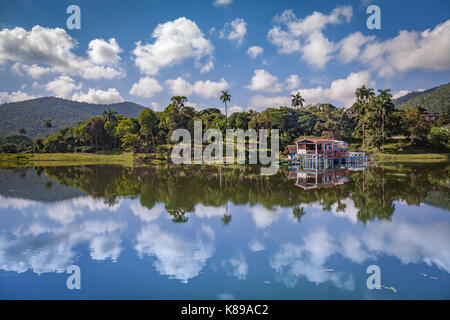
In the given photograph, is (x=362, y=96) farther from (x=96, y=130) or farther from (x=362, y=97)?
(x=96, y=130)

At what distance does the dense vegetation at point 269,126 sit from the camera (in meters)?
59.4

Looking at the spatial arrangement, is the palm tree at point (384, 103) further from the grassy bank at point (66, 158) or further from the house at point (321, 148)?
the grassy bank at point (66, 158)

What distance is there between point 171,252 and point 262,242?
13.5 ft

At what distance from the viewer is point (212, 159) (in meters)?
56.5

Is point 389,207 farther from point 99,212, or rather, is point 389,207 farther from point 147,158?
point 147,158

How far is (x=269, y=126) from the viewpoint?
6962 cm

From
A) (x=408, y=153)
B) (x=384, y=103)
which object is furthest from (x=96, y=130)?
(x=408, y=153)

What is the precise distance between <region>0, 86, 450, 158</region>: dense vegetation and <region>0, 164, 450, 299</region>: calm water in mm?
41959

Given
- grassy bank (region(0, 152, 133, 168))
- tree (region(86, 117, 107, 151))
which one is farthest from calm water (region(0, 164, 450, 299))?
tree (region(86, 117, 107, 151))

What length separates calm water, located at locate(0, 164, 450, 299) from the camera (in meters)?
9.03

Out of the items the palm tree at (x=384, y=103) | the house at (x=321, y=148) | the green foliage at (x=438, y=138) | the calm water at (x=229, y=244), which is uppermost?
the palm tree at (x=384, y=103)

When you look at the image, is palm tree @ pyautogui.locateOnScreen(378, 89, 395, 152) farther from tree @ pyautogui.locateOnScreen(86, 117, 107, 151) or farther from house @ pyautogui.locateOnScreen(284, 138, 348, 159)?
tree @ pyautogui.locateOnScreen(86, 117, 107, 151)

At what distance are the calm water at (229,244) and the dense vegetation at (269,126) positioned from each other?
41959 millimetres

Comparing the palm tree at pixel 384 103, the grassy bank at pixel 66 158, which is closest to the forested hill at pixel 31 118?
the grassy bank at pixel 66 158
